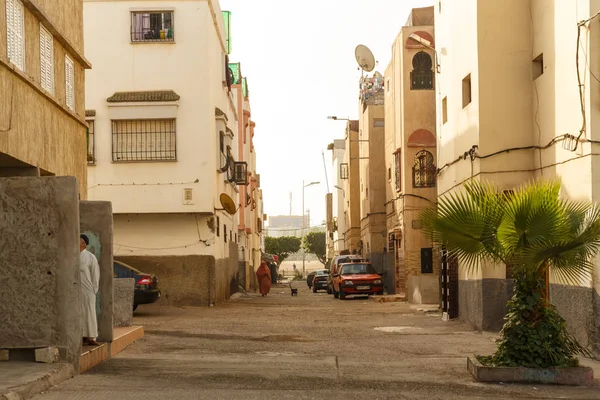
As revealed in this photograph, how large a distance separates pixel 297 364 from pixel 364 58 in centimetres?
3248

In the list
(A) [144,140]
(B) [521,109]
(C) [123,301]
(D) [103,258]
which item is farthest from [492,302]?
(A) [144,140]

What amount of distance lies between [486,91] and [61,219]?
1045cm

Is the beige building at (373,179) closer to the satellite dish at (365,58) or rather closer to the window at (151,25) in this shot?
the satellite dish at (365,58)

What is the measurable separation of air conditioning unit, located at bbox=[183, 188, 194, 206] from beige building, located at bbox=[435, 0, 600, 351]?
9.59 metres

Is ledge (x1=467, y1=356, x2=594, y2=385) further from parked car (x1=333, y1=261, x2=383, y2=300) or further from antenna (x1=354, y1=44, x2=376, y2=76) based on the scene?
antenna (x1=354, y1=44, x2=376, y2=76)

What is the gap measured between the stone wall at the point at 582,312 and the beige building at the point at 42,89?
8.64 m

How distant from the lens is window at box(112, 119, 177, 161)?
30156 millimetres

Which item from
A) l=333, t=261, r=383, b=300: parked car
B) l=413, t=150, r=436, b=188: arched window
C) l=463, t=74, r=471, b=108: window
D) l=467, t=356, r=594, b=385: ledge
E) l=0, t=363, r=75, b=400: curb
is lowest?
l=467, t=356, r=594, b=385: ledge

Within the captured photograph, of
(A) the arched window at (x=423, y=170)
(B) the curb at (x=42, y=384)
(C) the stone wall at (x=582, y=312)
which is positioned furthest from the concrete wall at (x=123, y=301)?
(A) the arched window at (x=423, y=170)

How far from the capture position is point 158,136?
99.5 ft

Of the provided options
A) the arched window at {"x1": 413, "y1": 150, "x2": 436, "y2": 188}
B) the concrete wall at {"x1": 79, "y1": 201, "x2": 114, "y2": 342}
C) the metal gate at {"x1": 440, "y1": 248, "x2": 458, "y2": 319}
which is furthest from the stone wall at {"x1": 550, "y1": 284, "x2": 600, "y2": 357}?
the arched window at {"x1": 413, "y1": 150, "x2": 436, "y2": 188}

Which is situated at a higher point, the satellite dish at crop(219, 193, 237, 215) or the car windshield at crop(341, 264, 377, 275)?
the satellite dish at crop(219, 193, 237, 215)

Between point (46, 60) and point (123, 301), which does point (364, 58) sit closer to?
point (123, 301)

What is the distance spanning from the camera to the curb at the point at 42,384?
9.15 m
